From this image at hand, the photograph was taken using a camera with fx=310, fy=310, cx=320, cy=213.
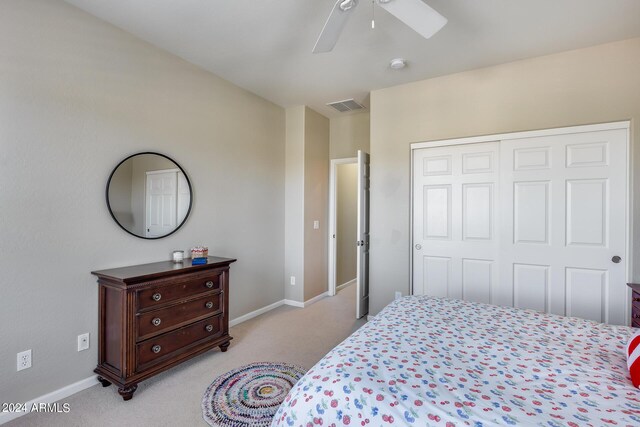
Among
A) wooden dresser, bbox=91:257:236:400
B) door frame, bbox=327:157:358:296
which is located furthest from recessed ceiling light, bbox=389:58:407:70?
wooden dresser, bbox=91:257:236:400

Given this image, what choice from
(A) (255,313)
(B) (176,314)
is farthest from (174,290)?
(A) (255,313)

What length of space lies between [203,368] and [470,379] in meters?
2.17

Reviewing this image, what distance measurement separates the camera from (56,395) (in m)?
2.11

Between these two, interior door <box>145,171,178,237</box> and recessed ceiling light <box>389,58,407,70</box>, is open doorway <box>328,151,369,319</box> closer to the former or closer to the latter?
recessed ceiling light <box>389,58,407,70</box>

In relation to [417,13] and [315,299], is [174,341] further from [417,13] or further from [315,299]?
[417,13]

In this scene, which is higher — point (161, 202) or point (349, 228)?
point (161, 202)

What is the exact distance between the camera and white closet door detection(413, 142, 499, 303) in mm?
3117

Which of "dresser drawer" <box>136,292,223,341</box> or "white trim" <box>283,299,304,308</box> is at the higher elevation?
"dresser drawer" <box>136,292,223,341</box>

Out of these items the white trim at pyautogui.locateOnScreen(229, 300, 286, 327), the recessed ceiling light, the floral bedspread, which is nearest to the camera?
the floral bedspread

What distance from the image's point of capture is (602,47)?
8.79ft

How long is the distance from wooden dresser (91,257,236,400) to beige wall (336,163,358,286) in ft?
9.02

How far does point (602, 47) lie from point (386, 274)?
9.42 ft

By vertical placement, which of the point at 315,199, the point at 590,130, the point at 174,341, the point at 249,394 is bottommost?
the point at 249,394

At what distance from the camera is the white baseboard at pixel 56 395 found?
1.90 meters
